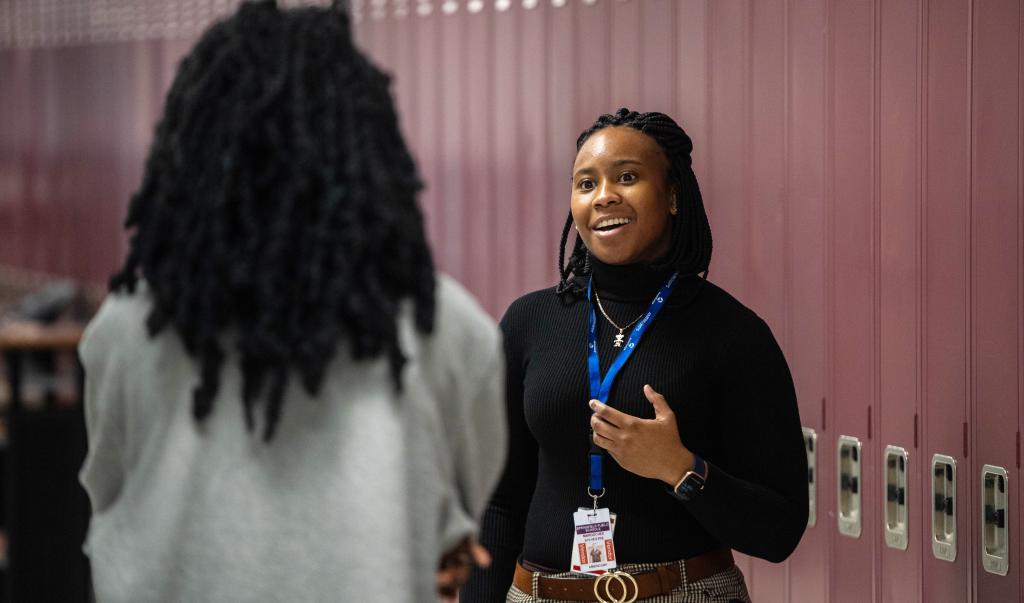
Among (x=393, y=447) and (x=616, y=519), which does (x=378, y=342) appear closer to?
(x=393, y=447)

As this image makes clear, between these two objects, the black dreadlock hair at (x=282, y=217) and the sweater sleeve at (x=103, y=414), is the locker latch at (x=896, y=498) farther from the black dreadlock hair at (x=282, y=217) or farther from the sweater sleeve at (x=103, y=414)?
the sweater sleeve at (x=103, y=414)

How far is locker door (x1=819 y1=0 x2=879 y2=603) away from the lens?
7.47ft

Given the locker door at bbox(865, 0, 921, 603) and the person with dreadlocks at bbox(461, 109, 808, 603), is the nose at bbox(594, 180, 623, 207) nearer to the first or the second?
the person with dreadlocks at bbox(461, 109, 808, 603)

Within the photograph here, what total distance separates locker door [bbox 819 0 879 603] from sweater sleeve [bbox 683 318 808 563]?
542 mm

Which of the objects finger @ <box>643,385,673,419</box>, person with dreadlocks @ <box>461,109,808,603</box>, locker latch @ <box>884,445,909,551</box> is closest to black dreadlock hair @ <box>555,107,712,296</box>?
person with dreadlocks @ <box>461,109,808,603</box>

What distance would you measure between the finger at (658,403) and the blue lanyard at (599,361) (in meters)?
0.08

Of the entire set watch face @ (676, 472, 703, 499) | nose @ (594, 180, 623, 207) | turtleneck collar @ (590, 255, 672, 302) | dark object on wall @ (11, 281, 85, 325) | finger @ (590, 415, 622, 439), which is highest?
nose @ (594, 180, 623, 207)

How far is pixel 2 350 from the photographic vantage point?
3.67m

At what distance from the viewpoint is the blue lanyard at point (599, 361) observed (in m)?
1.81

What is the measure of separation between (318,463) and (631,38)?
192 centimetres

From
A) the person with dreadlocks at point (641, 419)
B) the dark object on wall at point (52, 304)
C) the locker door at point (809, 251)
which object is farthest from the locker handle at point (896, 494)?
the dark object on wall at point (52, 304)

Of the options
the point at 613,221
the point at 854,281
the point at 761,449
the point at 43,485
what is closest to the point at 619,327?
the point at 613,221

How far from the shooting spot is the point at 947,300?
2123 millimetres

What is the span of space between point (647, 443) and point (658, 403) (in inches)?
3.2
